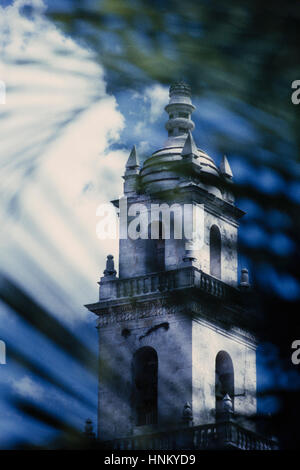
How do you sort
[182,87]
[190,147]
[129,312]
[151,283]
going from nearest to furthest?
1. [182,87]
2. [190,147]
3. [151,283]
4. [129,312]

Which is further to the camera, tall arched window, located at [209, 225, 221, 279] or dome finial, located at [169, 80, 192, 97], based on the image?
tall arched window, located at [209, 225, 221, 279]

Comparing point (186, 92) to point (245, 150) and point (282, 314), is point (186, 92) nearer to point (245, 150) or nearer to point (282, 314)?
point (245, 150)

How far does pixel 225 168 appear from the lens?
315 centimetres

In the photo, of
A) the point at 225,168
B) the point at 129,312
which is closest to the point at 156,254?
the point at 129,312

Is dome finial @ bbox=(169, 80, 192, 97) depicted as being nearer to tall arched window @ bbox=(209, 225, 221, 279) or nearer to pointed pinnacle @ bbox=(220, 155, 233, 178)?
pointed pinnacle @ bbox=(220, 155, 233, 178)

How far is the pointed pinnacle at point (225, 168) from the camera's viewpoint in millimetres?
2988

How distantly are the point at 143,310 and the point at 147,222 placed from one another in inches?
948

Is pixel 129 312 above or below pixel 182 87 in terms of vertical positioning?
above

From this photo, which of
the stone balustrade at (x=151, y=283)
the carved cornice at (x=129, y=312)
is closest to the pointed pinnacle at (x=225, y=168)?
the stone balustrade at (x=151, y=283)

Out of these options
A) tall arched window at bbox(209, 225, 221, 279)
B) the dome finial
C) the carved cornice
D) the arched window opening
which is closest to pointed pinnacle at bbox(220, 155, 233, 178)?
the dome finial

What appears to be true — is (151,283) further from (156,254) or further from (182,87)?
(182,87)

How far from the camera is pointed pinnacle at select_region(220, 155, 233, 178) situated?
2988 millimetres

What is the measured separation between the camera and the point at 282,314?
3.43 metres

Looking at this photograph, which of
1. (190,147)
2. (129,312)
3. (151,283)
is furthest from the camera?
(129,312)
